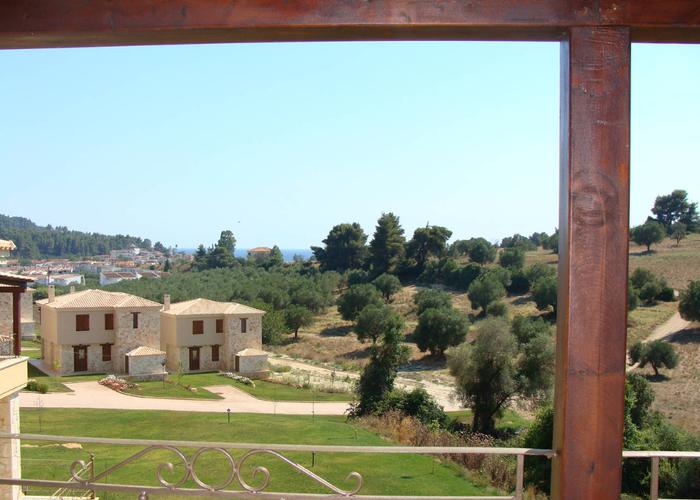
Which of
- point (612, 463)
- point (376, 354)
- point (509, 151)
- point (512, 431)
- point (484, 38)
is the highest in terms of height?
point (509, 151)

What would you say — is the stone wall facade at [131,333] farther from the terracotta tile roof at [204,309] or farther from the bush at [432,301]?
the bush at [432,301]

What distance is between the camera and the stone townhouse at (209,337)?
22250 mm

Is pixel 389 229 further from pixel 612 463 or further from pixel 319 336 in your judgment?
pixel 612 463

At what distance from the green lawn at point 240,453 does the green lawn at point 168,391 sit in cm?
282

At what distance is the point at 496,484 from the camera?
1009 centimetres

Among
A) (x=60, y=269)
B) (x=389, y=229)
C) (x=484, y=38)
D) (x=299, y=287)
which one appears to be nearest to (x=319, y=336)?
(x=299, y=287)

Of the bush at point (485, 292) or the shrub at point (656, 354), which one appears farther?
the bush at point (485, 292)

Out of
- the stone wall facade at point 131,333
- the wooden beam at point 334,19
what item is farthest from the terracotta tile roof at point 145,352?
the wooden beam at point 334,19

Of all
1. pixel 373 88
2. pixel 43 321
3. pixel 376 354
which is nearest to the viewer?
pixel 373 88

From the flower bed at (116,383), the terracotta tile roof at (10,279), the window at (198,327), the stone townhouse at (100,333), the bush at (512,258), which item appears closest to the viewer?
the terracotta tile roof at (10,279)

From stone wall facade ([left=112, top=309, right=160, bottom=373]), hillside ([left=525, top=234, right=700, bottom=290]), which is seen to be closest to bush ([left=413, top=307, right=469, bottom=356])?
hillside ([left=525, top=234, right=700, bottom=290])

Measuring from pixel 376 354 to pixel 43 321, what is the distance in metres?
13.2

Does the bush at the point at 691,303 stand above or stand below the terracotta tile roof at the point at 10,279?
below

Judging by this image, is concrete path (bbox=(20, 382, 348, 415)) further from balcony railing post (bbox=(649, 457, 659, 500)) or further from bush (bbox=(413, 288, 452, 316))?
balcony railing post (bbox=(649, 457, 659, 500))
